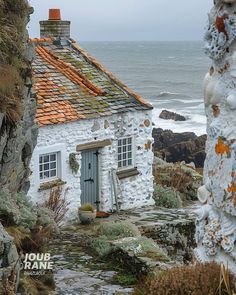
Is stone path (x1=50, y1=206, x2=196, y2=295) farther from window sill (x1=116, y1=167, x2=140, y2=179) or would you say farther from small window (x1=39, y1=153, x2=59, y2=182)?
small window (x1=39, y1=153, x2=59, y2=182)

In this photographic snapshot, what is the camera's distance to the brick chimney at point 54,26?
61.6ft

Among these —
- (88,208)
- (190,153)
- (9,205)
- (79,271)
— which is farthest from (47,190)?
(190,153)

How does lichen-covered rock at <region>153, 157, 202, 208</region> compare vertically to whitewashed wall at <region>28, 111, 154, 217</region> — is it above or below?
below

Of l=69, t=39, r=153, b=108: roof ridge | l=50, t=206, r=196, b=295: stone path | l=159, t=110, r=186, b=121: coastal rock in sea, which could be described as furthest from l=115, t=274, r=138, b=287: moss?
l=159, t=110, r=186, b=121: coastal rock in sea

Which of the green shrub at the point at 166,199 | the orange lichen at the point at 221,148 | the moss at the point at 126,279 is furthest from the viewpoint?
the green shrub at the point at 166,199

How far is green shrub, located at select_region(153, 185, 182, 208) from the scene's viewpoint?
19203mm

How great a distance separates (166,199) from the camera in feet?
63.6

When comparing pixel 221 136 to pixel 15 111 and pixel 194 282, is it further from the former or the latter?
pixel 15 111

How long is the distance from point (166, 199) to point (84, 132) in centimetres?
428

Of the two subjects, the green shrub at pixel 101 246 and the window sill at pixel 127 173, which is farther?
the window sill at pixel 127 173

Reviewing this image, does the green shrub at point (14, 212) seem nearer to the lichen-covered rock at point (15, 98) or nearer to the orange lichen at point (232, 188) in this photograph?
the lichen-covered rock at point (15, 98)

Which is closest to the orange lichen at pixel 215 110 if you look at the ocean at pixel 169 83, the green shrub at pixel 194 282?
the green shrub at pixel 194 282

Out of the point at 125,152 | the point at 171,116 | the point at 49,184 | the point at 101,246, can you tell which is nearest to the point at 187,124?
the point at 171,116

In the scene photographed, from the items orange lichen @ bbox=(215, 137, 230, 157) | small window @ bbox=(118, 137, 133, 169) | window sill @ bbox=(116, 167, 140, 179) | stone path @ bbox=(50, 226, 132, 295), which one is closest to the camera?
orange lichen @ bbox=(215, 137, 230, 157)
